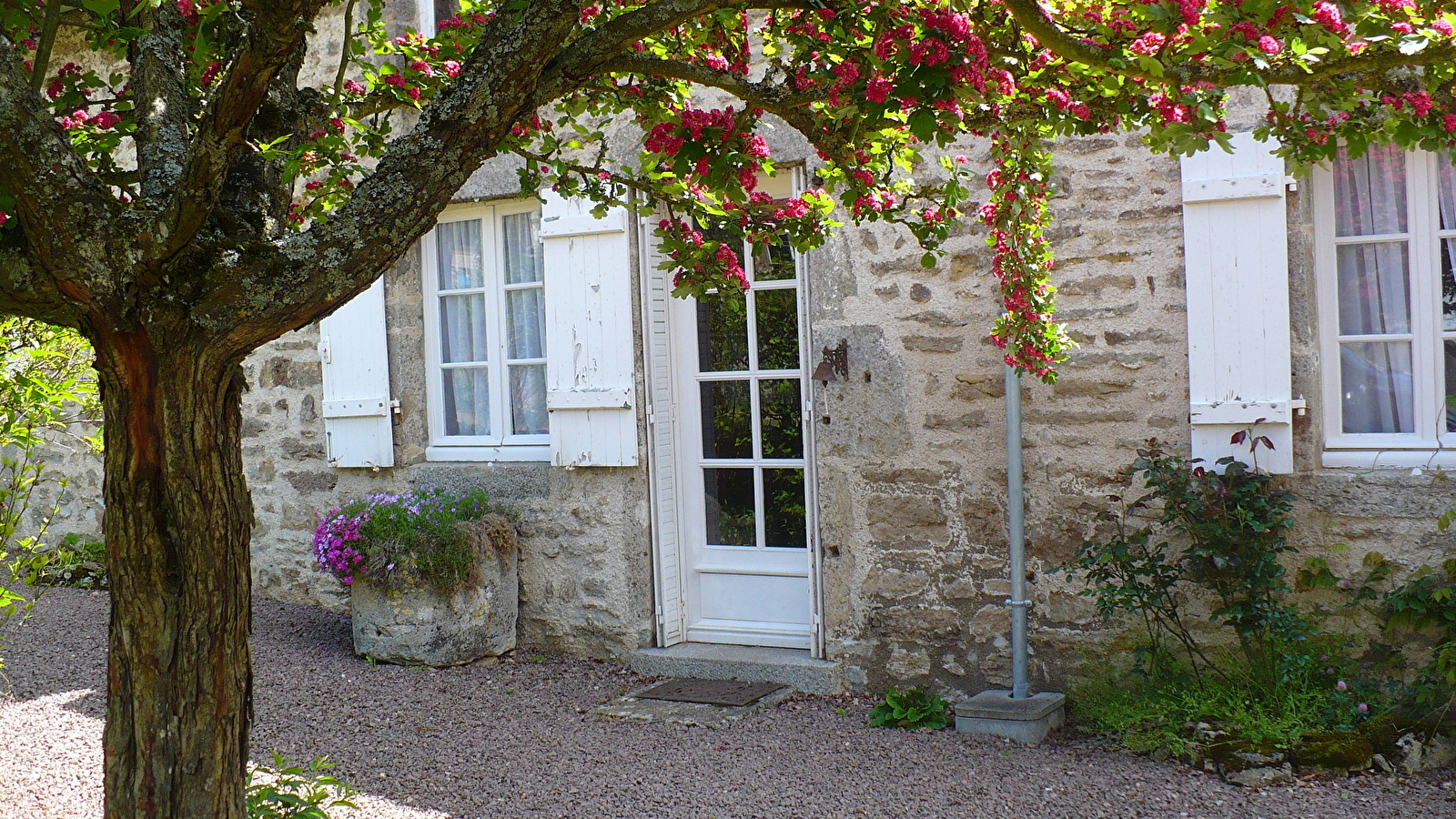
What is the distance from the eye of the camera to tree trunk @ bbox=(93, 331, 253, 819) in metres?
2.18

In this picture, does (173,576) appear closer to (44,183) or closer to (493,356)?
(44,183)

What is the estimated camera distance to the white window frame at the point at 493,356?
5.59m

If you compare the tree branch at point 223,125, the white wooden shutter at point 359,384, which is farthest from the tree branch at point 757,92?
the white wooden shutter at point 359,384

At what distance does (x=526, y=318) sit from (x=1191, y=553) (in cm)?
316

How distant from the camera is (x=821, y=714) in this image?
179 inches

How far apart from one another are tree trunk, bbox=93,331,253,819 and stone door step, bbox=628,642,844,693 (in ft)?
9.17

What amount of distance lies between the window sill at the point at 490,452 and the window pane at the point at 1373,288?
336 centimetres

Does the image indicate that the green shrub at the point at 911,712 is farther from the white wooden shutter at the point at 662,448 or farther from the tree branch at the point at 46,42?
the tree branch at the point at 46,42

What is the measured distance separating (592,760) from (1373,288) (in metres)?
3.18

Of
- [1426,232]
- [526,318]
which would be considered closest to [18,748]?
[526,318]

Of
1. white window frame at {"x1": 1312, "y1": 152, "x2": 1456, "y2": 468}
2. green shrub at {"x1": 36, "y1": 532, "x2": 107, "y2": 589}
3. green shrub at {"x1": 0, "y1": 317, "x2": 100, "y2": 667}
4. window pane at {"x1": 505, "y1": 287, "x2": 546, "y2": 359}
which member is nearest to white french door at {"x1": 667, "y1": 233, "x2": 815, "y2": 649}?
window pane at {"x1": 505, "y1": 287, "x2": 546, "y2": 359}

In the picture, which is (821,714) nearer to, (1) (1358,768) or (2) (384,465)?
(1) (1358,768)

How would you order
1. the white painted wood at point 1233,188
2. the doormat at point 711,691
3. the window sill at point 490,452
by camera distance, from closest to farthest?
1. the white painted wood at point 1233,188
2. the doormat at point 711,691
3. the window sill at point 490,452

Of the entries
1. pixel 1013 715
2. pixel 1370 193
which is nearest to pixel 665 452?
pixel 1013 715
